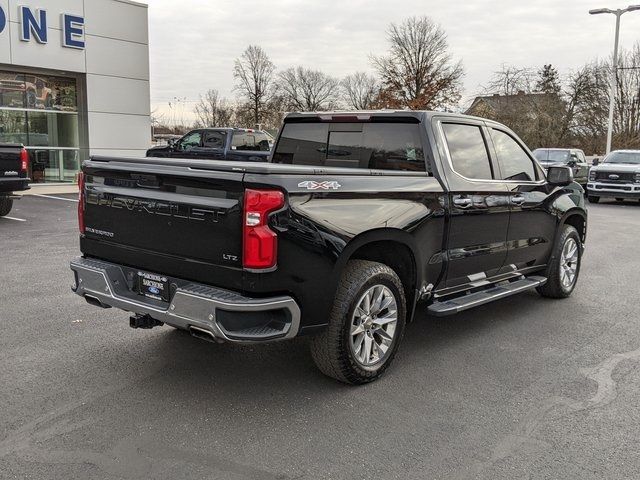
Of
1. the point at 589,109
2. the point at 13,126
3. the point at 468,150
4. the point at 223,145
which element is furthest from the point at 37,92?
the point at 589,109

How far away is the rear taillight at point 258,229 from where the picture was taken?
11.4 ft

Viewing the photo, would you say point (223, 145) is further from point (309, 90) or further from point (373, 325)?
point (309, 90)

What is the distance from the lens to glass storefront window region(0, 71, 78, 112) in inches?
726

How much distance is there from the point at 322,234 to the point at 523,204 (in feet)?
9.07

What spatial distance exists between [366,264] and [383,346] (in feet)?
2.05

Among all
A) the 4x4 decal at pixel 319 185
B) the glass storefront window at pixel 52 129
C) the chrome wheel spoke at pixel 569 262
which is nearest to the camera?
the 4x4 decal at pixel 319 185

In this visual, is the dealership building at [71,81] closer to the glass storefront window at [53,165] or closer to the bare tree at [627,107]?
the glass storefront window at [53,165]

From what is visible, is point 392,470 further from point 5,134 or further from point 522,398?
point 5,134

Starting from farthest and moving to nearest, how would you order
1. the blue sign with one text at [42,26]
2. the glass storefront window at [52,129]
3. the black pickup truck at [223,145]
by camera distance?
1. the glass storefront window at [52,129]
2. the black pickup truck at [223,145]
3. the blue sign with one text at [42,26]

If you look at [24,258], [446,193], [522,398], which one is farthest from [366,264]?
[24,258]

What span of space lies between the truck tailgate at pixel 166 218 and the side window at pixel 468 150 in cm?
222

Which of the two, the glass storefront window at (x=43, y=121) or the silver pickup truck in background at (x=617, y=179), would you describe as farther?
the silver pickup truck in background at (x=617, y=179)

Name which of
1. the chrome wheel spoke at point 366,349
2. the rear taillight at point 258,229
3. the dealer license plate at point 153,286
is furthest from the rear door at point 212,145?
the rear taillight at point 258,229

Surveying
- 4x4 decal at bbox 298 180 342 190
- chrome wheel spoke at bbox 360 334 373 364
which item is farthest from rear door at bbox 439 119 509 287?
4x4 decal at bbox 298 180 342 190
